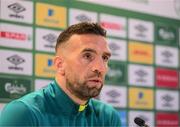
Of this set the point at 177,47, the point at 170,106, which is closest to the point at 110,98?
the point at 170,106

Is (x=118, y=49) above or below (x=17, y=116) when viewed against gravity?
above

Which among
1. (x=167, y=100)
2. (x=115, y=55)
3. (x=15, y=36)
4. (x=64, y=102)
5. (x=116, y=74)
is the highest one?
(x=15, y=36)

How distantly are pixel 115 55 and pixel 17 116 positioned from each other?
1539 millimetres

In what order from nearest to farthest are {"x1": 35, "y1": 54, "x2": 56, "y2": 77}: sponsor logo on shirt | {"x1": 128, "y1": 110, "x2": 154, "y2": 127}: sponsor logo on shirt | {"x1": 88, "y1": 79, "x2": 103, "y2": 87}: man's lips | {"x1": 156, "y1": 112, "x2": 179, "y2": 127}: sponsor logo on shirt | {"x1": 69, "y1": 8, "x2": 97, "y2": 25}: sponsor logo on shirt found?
{"x1": 88, "y1": 79, "x2": 103, "y2": 87}: man's lips, {"x1": 35, "y1": 54, "x2": 56, "y2": 77}: sponsor logo on shirt, {"x1": 69, "y1": 8, "x2": 97, "y2": 25}: sponsor logo on shirt, {"x1": 128, "y1": 110, "x2": 154, "y2": 127}: sponsor logo on shirt, {"x1": 156, "y1": 112, "x2": 179, "y2": 127}: sponsor logo on shirt

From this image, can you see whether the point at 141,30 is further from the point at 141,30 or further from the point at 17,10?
the point at 17,10

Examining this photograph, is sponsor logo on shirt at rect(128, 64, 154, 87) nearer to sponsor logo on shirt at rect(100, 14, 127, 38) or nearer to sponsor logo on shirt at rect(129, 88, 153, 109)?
sponsor logo on shirt at rect(129, 88, 153, 109)

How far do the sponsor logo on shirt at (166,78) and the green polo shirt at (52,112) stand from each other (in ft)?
4.84

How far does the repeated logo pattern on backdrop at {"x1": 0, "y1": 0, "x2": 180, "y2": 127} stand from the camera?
2.47m

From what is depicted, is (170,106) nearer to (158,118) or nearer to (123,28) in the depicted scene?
(158,118)

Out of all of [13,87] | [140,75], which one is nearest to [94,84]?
[13,87]

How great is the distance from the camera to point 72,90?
1.69m

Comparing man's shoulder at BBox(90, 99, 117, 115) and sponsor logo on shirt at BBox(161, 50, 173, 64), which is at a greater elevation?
sponsor logo on shirt at BBox(161, 50, 173, 64)

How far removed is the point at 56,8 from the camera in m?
2.71

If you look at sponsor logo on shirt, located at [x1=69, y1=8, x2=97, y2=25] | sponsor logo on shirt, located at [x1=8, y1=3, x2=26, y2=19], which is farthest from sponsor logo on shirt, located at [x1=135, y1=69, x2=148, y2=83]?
sponsor logo on shirt, located at [x1=8, y1=3, x2=26, y2=19]
